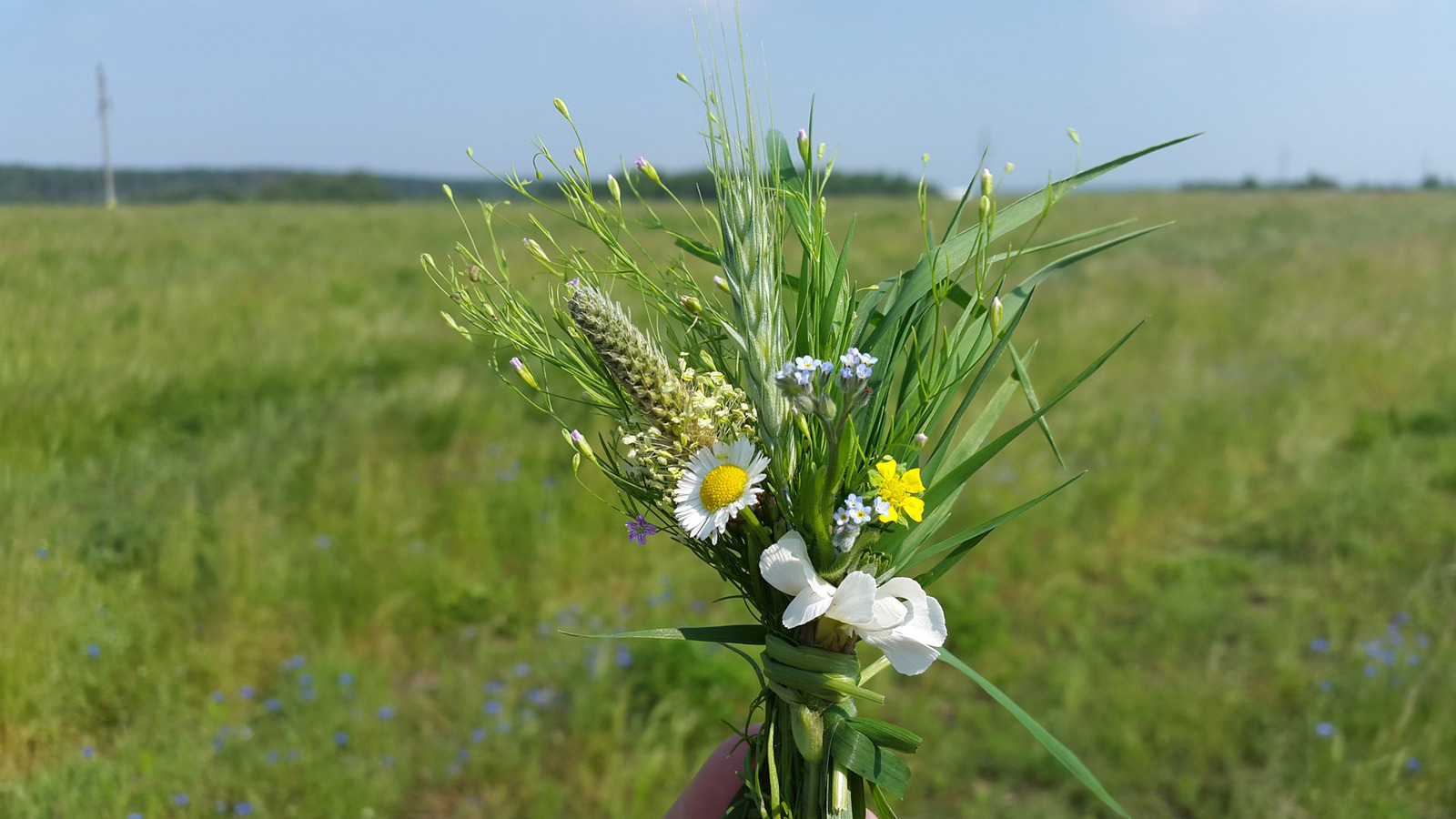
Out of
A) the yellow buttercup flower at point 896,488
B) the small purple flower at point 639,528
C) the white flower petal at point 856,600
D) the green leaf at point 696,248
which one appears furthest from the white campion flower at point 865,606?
the green leaf at point 696,248

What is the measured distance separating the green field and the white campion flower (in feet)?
8.79

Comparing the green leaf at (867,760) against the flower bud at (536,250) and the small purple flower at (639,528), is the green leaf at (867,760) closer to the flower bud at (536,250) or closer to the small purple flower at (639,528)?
the small purple flower at (639,528)

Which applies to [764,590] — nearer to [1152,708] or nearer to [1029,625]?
[1152,708]

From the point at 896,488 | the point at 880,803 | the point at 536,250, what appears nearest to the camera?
the point at 896,488

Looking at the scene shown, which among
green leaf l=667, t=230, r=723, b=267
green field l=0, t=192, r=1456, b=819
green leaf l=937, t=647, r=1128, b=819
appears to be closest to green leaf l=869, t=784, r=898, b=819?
green leaf l=937, t=647, r=1128, b=819

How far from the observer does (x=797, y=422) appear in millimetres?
1224

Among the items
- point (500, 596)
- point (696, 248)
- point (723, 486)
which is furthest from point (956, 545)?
point (500, 596)

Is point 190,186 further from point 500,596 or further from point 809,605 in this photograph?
point 809,605

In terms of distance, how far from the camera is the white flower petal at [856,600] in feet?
3.90

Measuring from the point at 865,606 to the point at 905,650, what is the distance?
4.1 inches

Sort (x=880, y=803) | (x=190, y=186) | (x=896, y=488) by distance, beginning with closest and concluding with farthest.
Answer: (x=896, y=488) < (x=880, y=803) < (x=190, y=186)

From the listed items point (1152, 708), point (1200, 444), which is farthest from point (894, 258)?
point (1152, 708)

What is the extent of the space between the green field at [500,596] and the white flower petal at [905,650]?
8.72 feet

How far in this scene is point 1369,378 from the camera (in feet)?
28.6
